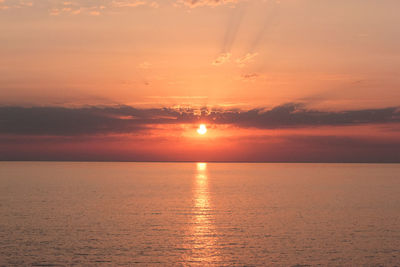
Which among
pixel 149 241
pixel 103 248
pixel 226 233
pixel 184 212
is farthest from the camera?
pixel 184 212

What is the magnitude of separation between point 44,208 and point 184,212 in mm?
27474

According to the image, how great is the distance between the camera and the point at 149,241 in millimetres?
51156

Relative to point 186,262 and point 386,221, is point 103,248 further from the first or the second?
point 386,221

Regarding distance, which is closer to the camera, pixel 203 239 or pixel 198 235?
pixel 203 239

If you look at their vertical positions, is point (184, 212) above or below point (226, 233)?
above

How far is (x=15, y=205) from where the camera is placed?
285ft

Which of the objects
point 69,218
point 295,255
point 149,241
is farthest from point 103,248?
point 69,218

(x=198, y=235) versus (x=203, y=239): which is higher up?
(x=198, y=235)

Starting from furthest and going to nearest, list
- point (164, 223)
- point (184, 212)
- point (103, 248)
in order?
1. point (184, 212)
2. point (164, 223)
3. point (103, 248)

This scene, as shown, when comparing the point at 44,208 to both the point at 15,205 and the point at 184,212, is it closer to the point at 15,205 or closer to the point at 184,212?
the point at 15,205

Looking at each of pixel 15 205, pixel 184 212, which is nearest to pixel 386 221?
pixel 184 212

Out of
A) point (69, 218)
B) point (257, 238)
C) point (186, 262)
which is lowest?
point (186, 262)

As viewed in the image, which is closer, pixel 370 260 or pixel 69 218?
pixel 370 260

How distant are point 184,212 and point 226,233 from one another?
25.1 m
